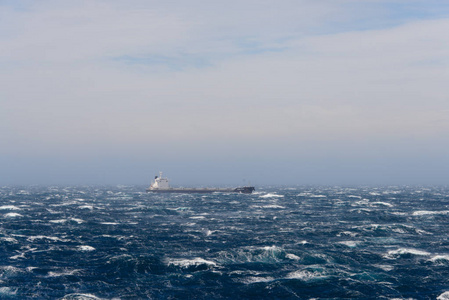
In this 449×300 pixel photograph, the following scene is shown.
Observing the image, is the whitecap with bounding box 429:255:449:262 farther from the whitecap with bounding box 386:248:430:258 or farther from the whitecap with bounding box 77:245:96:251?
the whitecap with bounding box 77:245:96:251

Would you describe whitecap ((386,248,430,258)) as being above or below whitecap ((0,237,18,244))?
above

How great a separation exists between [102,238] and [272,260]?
4540 centimetres

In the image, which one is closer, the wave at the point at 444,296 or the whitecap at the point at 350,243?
the wave at the point at 444,296

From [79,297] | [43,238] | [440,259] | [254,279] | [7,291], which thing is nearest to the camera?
[79,297]

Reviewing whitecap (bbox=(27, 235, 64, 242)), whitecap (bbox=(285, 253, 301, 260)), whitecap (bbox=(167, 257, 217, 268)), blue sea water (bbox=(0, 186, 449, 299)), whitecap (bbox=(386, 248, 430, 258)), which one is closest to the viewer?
blue sea water (bbox=(0, 186, 449, 299))

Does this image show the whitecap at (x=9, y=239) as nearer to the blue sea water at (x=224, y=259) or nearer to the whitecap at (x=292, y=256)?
the blue sea water at (x=224, y=259)

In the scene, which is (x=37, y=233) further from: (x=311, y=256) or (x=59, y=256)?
(x=311, y=256)

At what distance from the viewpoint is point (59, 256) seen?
269 ft

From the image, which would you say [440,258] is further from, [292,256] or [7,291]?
[7,291]

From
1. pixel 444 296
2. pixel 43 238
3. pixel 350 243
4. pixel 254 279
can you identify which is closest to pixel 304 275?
pixel 254 279

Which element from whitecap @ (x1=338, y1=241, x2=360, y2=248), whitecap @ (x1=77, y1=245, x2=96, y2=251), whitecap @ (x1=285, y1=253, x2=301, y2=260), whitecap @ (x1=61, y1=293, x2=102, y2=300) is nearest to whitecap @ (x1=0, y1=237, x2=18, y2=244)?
whitecap @ (x1=77, y1=245, x2=96, y2=251)

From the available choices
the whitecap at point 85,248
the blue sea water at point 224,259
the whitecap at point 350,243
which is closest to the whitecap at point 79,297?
the blue sea water at point 224,259

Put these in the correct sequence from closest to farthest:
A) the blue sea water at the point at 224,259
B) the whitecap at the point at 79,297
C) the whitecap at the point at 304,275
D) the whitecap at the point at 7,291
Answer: the whitecap at the point at 79,297
the whitecap at the point at 7,291
the blue sea water at the point at 224,259
the whitecap at the point at 304,275

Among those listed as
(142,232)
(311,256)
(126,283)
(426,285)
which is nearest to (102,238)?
(142,232)
